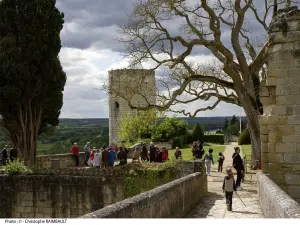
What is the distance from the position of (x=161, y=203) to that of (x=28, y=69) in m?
15.5

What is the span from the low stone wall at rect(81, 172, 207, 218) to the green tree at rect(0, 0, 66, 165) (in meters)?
11.6

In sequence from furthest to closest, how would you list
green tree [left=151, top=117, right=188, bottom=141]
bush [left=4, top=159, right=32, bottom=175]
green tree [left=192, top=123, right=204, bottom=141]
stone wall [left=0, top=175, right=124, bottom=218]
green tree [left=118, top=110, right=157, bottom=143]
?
green tree [left=192, top=123, right=204, bottom=141] → green tree [left=118, top=110, right=157, bottom=143] → green tree [left=151, top=117, right=188, bottom=141] → bush [left=4, top=159, right=32, bottom=175] → stone wall [left=0, top=175, right=124, bottom=218]

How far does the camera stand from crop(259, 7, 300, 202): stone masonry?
11.5 meters

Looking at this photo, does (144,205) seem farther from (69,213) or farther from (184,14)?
(184,14)

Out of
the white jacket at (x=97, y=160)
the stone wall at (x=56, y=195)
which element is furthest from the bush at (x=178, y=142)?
the stone wall at (x=56, y=195)

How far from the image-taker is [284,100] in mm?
11648

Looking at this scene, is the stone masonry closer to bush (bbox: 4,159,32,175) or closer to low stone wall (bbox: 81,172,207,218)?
low stone wall (bbox: 81,172,207,218)

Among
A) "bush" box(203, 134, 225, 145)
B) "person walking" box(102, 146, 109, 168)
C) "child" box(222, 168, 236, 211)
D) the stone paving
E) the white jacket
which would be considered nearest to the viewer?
the stone paving

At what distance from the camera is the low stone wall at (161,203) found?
6627 mm

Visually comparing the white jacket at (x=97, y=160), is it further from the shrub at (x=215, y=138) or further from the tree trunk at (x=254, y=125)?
the shrub at (x=215, y=138)

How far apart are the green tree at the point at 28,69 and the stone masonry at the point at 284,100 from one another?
13672 millimetres

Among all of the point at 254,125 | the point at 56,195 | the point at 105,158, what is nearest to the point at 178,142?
the point at 254,125

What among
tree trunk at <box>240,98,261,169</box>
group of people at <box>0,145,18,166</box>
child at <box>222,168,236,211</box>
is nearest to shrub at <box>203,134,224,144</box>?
tree trunk at <box>240,98,261,169</box>

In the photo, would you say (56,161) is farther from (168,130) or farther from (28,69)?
(168,130)
